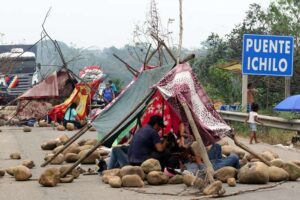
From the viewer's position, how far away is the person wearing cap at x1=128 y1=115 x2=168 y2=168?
1155 cm

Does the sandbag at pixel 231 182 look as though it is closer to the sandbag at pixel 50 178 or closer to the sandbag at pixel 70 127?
the sandbag at pixel 50 178

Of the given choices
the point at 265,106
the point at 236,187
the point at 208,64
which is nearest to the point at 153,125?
the point at 236,187

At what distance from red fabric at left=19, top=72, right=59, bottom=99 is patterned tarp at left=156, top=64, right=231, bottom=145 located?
12.5m

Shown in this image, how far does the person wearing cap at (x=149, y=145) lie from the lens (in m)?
11.5

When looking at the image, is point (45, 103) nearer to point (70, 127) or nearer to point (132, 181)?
point (70, 127)

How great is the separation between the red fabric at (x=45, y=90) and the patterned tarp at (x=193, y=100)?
12.5 metres

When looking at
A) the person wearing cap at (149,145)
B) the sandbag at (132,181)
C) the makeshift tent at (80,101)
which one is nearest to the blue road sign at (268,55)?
the makeshift tent at (80,101)

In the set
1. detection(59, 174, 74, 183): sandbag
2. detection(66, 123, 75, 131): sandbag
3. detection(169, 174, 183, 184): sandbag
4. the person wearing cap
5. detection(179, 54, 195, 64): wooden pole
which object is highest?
detection(179, 54, 195, 64): wooden pole

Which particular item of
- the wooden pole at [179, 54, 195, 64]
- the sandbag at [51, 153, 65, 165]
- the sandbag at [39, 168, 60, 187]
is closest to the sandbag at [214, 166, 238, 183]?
the wooden pole at [179, 54, 195, 64]

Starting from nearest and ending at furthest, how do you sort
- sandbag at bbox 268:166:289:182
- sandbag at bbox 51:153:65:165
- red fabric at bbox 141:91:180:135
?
sandbag at bbox 268:166:289:182
red fabric at bbox 141:91:180:135
sandbag at bbox 51:153:65:165

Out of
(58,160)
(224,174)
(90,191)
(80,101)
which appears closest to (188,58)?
(224,174)

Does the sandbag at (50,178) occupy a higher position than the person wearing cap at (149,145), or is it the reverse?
the person wearing cap at (149,145)

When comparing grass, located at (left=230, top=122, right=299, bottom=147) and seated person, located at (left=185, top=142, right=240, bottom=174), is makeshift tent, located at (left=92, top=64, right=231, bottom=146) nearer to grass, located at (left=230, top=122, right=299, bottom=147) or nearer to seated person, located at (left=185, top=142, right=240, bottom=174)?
seated person, located at (left=185, top=142, right=240, bottom=174)

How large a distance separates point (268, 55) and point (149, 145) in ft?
30.9
